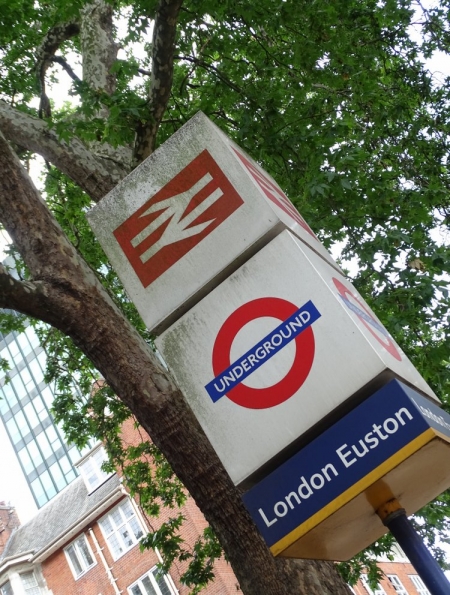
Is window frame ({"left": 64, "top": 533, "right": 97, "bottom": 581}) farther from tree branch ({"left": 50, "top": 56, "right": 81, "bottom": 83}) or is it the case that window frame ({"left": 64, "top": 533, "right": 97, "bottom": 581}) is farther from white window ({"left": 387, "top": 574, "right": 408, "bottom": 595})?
tree branch ({"left": 50, "top": 56, "right": 81, "bottom": 83})

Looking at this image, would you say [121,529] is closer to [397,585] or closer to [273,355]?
[397,585]

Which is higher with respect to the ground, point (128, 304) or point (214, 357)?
point (128, 304)

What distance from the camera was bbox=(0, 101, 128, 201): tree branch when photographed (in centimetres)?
611

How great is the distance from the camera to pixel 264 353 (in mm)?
2188

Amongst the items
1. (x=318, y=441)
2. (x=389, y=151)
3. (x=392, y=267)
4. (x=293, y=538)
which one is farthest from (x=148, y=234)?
(x=389, y=151)

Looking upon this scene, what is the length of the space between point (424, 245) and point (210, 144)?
147 inches

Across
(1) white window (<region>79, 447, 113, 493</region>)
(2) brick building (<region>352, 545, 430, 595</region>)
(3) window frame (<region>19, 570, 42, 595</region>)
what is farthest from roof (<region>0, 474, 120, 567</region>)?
(2) brick building (<region>352, 545, 430, 595</region>)

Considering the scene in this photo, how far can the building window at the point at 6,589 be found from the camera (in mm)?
25347

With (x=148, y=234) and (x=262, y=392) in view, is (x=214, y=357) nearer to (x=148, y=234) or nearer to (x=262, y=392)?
(x=262, y=392)

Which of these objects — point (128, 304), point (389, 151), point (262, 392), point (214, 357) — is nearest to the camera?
point (262, 392)

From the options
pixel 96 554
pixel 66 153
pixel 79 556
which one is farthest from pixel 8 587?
pixel 66 153

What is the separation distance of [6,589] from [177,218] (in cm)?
2742

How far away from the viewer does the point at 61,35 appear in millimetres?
8602

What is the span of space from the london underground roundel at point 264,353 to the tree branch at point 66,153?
403 centimetres
